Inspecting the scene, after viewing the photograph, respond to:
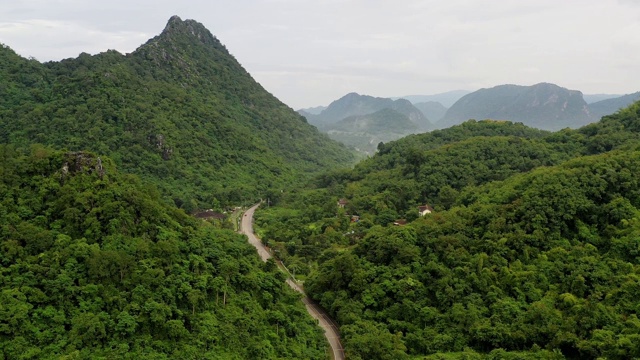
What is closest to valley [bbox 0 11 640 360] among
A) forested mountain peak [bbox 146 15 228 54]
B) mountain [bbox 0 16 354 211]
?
mountain [bbox 0 16 354 211]

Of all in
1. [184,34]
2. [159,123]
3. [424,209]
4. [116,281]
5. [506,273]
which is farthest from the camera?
[184,34]

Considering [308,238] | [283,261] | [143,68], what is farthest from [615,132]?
[143,68]

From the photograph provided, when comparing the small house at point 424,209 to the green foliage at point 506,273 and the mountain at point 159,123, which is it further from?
the mountain at point 159,123

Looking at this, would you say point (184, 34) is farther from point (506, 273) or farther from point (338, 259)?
point (506, 273)

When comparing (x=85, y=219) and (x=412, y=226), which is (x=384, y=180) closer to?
(x=412, y=226)

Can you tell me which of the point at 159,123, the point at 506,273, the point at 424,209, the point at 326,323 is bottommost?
the point at 326,323

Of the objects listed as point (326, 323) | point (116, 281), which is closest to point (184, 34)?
point (326, 323)
